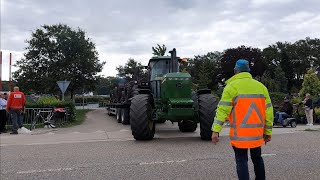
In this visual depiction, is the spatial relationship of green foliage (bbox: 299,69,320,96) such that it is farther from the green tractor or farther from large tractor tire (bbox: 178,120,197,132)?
the green tractor

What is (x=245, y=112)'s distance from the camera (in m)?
4.99

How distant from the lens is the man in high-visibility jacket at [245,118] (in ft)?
16.3

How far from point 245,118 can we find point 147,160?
134 inches

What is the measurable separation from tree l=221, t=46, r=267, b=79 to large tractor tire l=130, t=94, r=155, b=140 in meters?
58.1

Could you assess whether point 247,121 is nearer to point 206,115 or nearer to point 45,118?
point 206,115

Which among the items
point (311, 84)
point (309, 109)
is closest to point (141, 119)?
point (309, 109)

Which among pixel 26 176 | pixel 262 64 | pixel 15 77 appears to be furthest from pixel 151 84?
pixel 262 64

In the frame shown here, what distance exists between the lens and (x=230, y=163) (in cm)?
735

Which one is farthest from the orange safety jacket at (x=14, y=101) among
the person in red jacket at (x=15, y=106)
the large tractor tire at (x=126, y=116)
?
the large tractor tire at (x=126, y=116)

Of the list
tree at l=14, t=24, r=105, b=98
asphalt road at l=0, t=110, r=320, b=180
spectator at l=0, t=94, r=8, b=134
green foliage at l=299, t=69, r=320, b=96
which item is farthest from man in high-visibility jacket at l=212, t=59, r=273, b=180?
green foliage at l=299, t=69, r=320, b=96

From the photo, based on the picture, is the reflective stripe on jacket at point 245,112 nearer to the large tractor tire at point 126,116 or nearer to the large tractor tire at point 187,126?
the large tractor tire at point 187,126

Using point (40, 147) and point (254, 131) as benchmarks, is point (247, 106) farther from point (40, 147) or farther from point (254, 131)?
point (40, 147)

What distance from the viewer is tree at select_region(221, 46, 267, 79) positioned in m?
68.3

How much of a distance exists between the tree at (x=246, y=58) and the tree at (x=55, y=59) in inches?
1451
